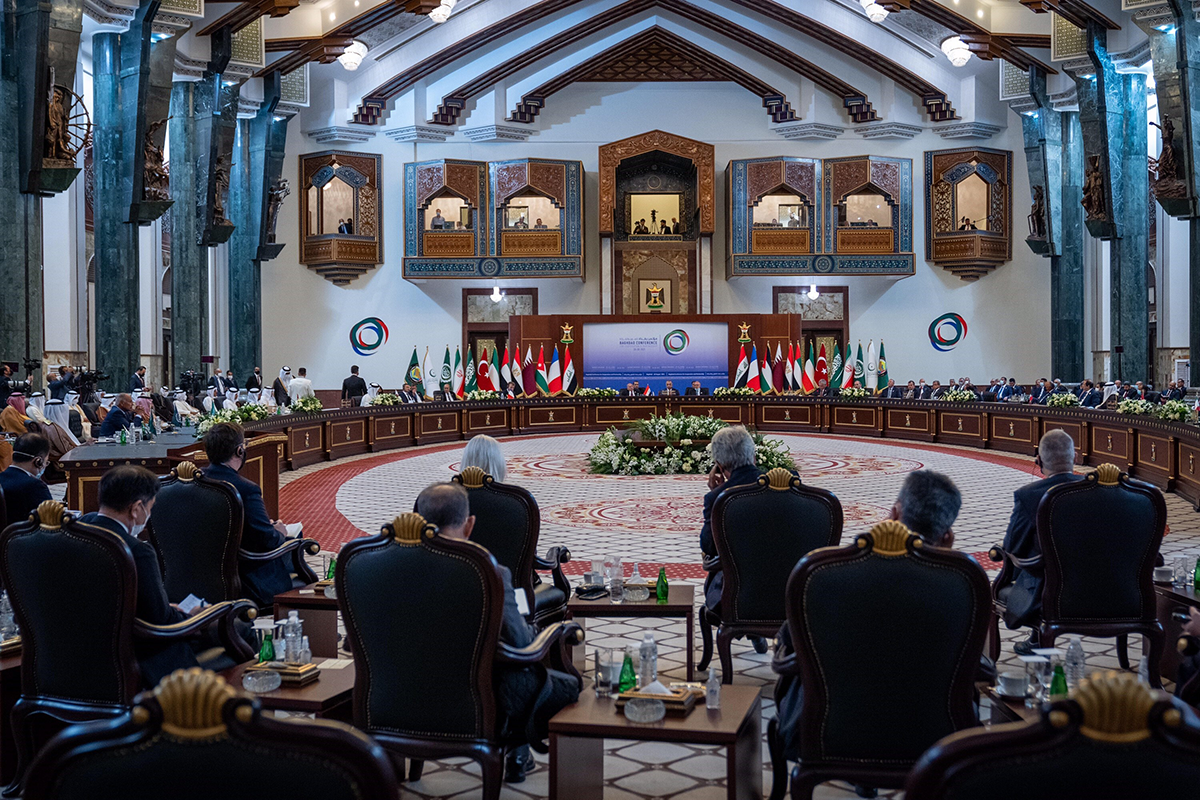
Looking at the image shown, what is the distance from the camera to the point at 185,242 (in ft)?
52.8

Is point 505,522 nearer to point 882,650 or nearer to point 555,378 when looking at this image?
point 882,650

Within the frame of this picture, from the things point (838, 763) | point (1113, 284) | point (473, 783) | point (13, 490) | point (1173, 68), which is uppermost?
point (1173, 68)

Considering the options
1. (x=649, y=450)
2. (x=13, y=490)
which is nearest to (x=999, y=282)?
(x=649, y=450)

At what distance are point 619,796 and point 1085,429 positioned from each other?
11.4 meters

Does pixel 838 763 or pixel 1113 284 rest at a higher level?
pixel 1113 284

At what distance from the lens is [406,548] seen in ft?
8.46

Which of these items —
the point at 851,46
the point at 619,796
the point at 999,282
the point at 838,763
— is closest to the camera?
the point at 838,763

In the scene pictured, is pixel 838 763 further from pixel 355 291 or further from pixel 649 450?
pixel 355 291

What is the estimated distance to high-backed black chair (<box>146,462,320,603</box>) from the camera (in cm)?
402

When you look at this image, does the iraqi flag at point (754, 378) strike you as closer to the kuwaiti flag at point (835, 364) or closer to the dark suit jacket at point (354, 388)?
the kuwaiti flag at point (835, 364)

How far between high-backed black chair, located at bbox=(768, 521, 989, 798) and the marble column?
607 inches

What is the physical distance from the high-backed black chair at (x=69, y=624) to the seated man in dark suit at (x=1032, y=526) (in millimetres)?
2953

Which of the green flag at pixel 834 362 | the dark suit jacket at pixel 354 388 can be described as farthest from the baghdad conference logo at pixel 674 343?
the dark suit jacket at pixel 354 388

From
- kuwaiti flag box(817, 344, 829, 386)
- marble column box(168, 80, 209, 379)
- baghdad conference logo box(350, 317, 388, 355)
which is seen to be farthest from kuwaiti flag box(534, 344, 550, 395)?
marble column box(168, 80, 209, 379)
